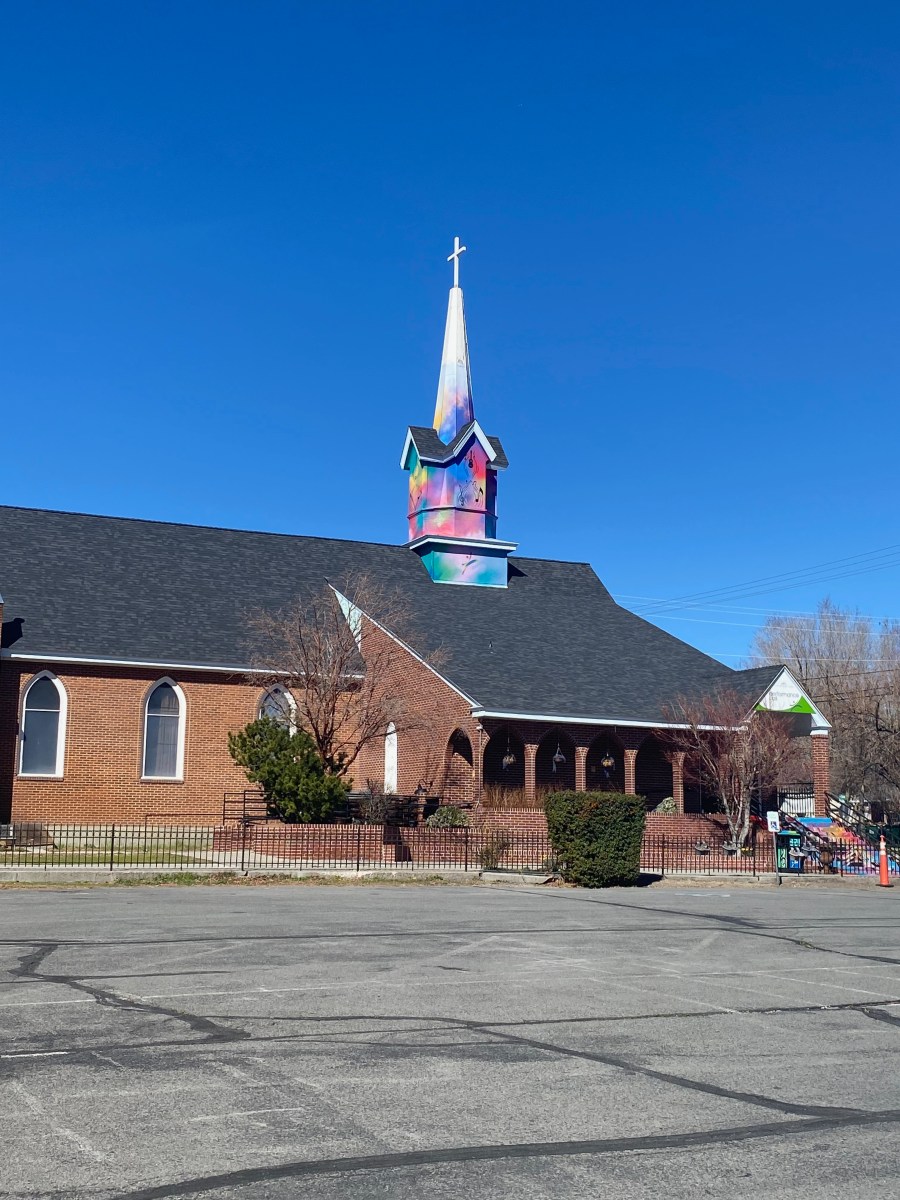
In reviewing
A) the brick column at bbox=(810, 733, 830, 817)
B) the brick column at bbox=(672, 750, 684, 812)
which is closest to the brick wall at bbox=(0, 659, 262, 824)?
the brick column at bbox=(672, 750, 684, 812)

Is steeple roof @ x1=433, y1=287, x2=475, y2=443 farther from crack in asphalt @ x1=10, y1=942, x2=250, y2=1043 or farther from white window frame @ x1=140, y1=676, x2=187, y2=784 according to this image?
crack in asphalt @ x1=10, y1=942, x2=250, y2=1043

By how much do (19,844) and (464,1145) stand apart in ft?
79.2

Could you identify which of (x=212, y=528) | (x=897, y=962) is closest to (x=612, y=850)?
(x=897, y=962)

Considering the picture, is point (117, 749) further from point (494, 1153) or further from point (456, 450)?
point (494, 1153)

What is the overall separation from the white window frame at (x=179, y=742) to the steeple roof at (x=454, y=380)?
46.0 ft

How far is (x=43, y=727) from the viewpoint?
33594 mm

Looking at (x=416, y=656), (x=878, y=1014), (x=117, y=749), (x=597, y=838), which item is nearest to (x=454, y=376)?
(x=416, y=656)

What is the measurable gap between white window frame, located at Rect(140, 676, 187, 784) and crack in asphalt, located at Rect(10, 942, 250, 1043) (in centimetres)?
2201

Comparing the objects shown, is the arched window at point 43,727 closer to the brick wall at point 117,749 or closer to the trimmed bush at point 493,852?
the brick wall at point 117,749

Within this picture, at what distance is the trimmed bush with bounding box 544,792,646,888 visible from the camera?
24609 millimetres

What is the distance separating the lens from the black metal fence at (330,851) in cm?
2548

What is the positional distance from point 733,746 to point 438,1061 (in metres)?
25.5

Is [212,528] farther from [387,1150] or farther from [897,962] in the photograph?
[387,1150]

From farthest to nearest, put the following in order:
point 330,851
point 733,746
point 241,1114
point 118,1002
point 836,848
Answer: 1. point 836,848
2. point 733,746
3. point 330,851
4. point 118,1002
5. point 241,1114
